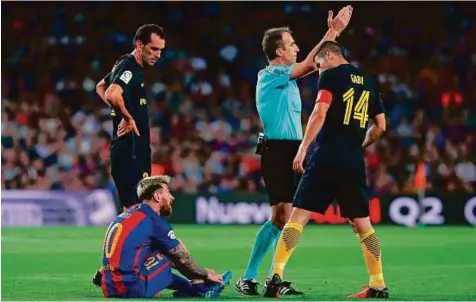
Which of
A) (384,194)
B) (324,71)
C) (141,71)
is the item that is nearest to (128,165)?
(141,71)

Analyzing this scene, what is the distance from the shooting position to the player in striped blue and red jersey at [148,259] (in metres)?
9.13

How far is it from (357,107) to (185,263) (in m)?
1.84

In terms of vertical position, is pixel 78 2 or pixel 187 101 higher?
pixel 78 2

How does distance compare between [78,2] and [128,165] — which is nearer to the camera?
[128,165]

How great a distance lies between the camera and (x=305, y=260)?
13.9m

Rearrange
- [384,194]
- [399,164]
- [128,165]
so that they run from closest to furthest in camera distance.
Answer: [128,165] → [384,194] → [399,164]

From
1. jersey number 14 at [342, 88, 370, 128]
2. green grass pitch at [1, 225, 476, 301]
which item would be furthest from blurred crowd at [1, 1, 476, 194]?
jersey number 14 at [342, 88, 370, 128]

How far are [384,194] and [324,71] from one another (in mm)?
13387

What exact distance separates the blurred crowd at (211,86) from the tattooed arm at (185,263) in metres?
13.8

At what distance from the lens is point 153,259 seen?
9.27 meters

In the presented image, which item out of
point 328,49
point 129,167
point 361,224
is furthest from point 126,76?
point 361,224

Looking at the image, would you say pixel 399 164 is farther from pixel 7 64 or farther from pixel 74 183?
pixel 7 64

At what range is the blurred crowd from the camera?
23891 millimetres

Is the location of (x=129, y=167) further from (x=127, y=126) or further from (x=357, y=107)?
(x=357, y=107)
